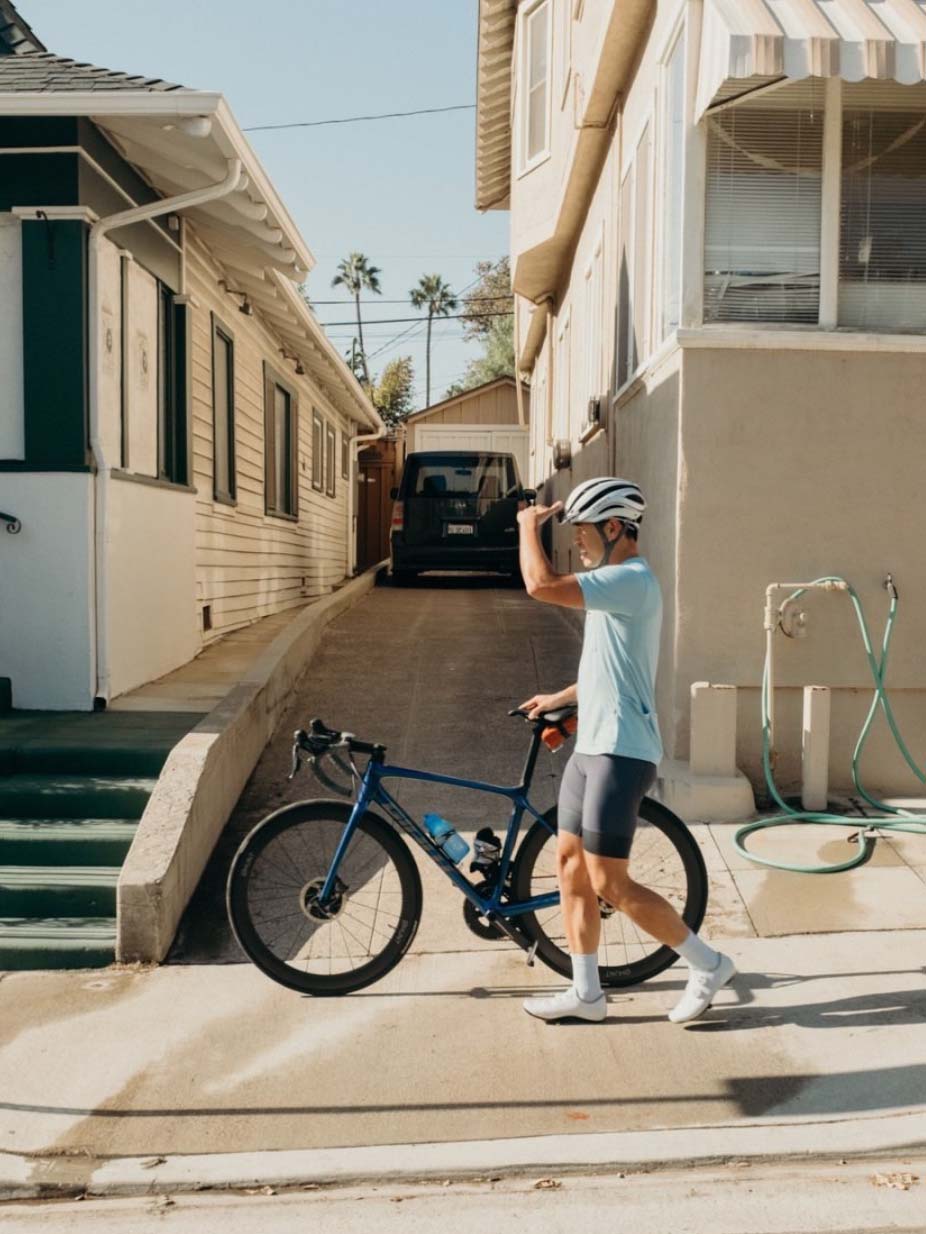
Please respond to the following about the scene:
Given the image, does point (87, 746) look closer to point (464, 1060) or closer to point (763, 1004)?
point (464, 1060)

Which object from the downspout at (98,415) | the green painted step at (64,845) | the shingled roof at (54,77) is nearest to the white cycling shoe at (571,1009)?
the green painted step at (64,845)

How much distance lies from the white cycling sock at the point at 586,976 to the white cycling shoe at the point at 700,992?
0.93 feet

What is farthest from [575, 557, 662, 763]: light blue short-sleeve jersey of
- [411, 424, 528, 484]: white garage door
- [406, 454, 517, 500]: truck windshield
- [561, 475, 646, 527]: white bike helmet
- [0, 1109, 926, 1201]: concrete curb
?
[411, 424, 528, 484]: white garage door

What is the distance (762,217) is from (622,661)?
3.47 metres

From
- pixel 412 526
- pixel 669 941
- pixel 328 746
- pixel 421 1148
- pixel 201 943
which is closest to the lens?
pixel 421 1148

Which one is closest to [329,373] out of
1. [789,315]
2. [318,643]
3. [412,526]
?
[412,526]

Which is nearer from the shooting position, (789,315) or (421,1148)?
(421,1148)

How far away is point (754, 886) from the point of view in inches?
224

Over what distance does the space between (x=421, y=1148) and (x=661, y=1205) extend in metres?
0.70

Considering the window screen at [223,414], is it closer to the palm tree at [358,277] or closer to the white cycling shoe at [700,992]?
the white cycling shoe at [700,992]

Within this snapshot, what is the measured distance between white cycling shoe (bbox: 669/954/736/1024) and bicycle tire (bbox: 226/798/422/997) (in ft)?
3.30

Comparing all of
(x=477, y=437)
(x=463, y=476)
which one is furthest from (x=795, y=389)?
(x=477, y=437)

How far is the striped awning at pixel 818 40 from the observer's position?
541 centimetres

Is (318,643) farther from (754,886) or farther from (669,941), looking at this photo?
(669,941)
